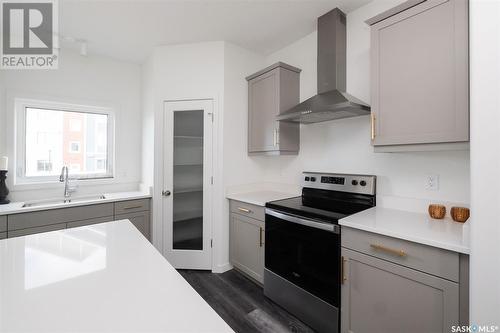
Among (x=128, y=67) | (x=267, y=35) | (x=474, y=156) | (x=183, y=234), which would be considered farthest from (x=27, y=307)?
(x=128, y=67)

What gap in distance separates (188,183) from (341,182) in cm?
176

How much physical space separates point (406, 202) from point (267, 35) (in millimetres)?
2185

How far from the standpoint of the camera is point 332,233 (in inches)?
63.3

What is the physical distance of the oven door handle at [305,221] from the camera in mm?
1598

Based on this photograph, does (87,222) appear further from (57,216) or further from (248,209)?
(248,209)

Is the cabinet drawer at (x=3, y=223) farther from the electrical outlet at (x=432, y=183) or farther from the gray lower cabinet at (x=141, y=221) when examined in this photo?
the electrical outlet at (x=432, y=183)

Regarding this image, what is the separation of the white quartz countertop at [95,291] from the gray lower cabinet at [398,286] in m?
1.16

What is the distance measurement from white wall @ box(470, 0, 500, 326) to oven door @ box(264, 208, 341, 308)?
0.70 meters

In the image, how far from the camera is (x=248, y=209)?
8.00 feet

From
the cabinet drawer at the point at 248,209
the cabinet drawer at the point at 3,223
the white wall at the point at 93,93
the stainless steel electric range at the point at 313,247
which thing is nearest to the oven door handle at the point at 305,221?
the stainless steel electric range at the point at 313,247

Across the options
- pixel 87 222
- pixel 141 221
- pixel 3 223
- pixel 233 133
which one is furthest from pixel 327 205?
pixel 3 223

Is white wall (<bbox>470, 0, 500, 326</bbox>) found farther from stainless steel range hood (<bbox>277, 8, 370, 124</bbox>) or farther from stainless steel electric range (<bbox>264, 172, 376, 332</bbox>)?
stainless steel range hood (<bbox>277, 8, 370, 124</bbox>)

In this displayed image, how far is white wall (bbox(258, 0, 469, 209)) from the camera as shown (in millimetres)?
1670

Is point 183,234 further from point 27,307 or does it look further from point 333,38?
point 333,38
